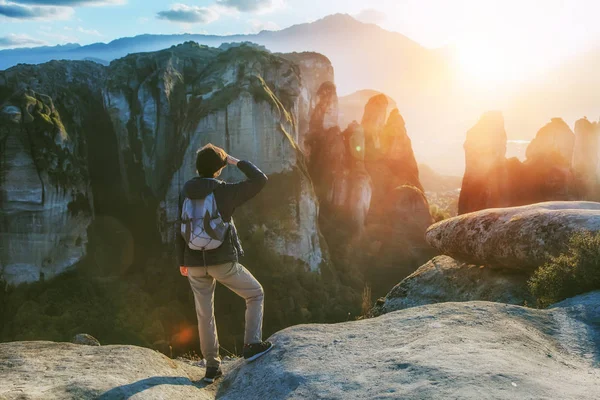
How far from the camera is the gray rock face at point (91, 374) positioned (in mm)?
4672

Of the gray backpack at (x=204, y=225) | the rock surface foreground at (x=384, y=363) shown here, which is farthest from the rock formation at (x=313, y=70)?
the gray backpack at (x=204, y=225)

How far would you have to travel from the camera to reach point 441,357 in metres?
4.89

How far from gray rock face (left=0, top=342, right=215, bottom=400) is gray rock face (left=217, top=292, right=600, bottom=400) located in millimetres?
638

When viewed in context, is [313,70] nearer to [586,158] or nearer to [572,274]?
[586,158]

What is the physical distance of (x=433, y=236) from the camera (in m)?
11.3

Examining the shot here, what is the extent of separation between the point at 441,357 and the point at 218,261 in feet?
8.25

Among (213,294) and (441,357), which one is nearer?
(441,357)

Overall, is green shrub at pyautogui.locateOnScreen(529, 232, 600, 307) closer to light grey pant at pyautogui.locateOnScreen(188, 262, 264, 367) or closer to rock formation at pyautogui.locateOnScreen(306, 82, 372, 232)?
light grey pant at pyautogui.locateOnScreen(188, 262, 264, 367)

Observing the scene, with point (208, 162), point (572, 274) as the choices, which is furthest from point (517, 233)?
point (208, 162)

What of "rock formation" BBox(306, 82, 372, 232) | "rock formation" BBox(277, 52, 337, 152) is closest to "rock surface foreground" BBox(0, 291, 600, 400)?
"rock formation" BBox(306, 82, 372, 232)

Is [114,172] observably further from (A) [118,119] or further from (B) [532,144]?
(B) [532,144]

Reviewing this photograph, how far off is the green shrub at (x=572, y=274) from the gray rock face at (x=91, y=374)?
204 inches

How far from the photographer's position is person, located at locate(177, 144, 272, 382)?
5375 millimetres

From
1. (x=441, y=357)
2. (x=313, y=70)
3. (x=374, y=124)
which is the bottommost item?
(x=441, y=357)
